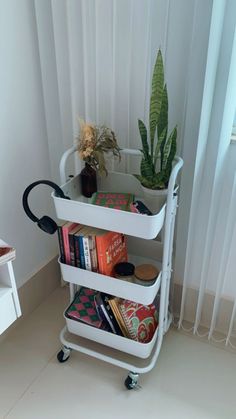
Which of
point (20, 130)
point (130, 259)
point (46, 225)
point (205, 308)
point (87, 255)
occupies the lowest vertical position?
point (205, 308)

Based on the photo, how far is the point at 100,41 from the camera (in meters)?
1.23

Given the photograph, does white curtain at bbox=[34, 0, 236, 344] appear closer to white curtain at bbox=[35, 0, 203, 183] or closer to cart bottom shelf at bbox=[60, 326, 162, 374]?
white curtain at bbox=[35, 0, 203, 183]

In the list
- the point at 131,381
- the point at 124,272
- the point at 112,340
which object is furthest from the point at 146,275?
the point at 131,381

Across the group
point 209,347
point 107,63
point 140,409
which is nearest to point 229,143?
point 107,63

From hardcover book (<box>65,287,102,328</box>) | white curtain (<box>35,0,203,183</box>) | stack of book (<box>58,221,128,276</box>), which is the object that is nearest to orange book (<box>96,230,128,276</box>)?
stack of book (<box>58,221,128,276</box>)

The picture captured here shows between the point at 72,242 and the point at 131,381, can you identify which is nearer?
the point at 72,242

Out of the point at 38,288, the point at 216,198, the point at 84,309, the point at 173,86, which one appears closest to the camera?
the point at 173,86

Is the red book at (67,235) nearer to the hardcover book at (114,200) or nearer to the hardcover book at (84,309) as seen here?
the hardcover book at (114,200)

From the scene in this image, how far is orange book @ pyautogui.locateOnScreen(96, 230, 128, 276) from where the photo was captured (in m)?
1.18

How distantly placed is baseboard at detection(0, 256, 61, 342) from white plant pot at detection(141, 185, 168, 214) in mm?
722

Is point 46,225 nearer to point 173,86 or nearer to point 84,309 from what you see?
point 84,309

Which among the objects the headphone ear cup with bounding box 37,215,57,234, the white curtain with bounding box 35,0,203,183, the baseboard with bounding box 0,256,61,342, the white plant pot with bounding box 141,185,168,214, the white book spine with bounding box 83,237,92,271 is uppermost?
the white curtain with bounding box 35,0,203,183

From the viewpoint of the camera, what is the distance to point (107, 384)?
1.38 metres

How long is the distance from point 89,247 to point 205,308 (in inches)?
25.9
